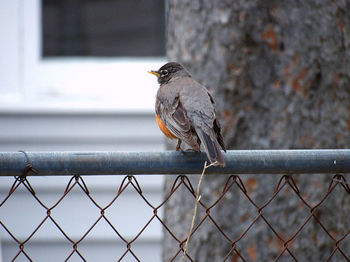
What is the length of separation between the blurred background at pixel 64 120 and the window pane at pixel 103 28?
0.02 m

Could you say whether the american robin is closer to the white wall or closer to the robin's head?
the robin's head

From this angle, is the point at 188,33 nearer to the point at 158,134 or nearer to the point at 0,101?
the point at 158,134

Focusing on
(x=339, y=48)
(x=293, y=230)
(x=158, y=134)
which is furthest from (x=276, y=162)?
(x=158, y=134)

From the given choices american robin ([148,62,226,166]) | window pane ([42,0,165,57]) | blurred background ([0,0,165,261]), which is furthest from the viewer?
window pane ([42,0,165,57])

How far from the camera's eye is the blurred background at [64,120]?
5.39 m

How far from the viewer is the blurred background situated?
5391 mm

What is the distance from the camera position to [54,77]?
5598 mm

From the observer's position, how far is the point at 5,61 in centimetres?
546

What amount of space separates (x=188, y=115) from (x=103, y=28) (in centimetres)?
283

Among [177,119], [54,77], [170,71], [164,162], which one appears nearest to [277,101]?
[170,71]

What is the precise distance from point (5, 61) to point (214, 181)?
2.48m

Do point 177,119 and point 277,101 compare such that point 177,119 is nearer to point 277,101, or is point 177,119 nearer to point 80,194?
point 277,101

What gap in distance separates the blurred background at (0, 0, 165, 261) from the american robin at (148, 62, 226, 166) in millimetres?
1773

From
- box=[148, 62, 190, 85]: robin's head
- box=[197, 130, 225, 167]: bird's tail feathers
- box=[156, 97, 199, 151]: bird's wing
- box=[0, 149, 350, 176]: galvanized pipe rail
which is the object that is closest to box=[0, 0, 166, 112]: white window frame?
box=[148, 62, 190, 85]: robin's head
